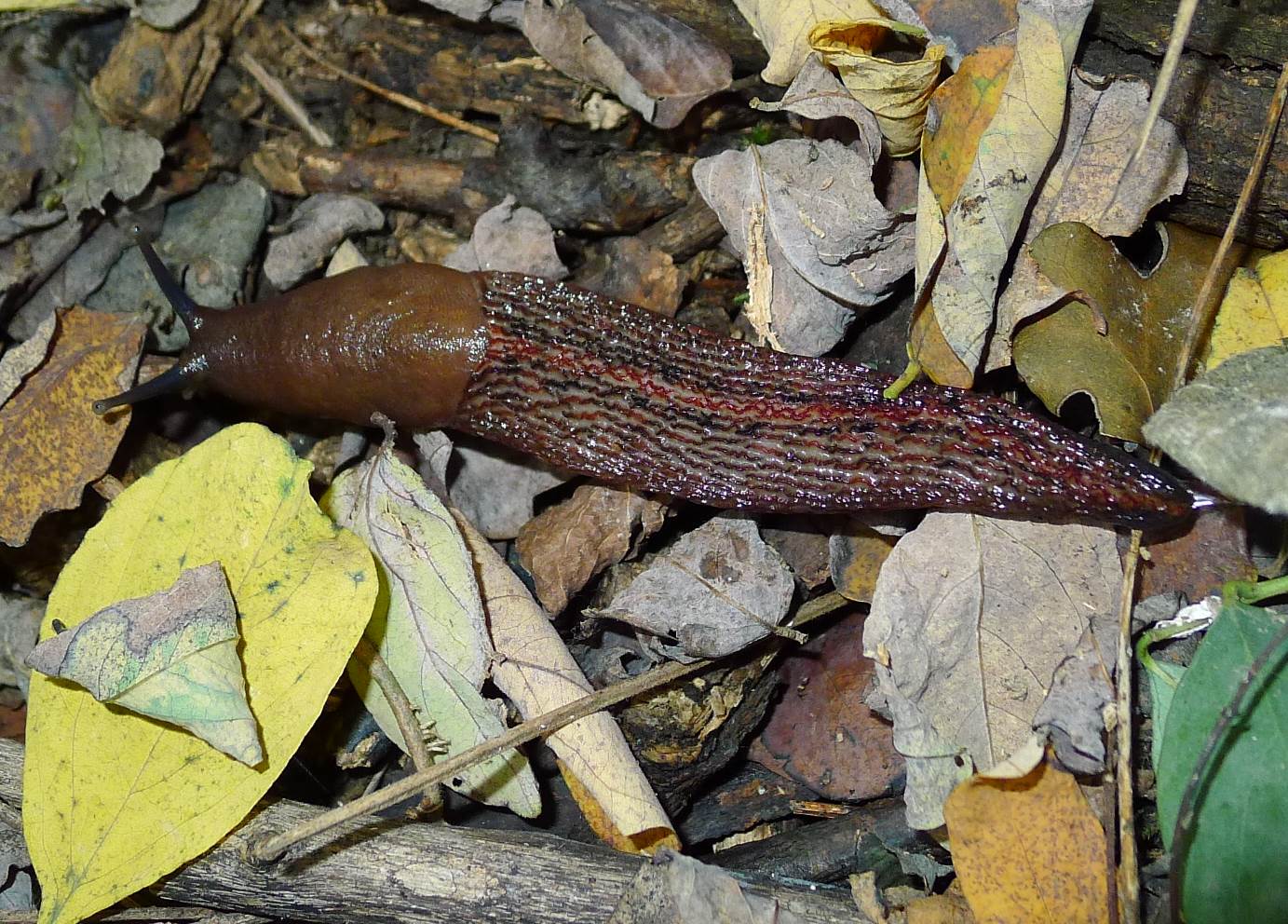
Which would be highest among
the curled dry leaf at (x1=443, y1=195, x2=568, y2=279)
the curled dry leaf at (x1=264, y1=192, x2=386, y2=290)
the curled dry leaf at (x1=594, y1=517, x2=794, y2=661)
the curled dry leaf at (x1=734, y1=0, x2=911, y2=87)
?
the curled dry leaf at (x1=734, y1=0, x2=911, y2=87)

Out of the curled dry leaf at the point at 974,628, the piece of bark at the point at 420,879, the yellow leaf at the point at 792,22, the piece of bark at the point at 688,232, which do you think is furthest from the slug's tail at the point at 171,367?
the curled dry leaf at the point at 974,628

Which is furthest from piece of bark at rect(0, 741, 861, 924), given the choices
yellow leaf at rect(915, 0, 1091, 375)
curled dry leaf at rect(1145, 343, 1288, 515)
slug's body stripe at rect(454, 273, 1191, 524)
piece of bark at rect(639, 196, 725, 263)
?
piece of bark at rect(639, 196, 725, 263)

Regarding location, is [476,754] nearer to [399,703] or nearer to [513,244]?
[399,703]

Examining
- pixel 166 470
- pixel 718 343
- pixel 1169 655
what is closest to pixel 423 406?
pixel 166 470

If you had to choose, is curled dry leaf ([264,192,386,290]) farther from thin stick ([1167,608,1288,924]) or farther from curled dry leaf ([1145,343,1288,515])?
thin stick ([1167,608,1288,924])

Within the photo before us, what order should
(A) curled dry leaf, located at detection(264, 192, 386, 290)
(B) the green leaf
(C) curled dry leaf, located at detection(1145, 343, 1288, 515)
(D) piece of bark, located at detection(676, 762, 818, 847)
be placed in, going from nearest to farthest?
(C) curled dry leaf, located at detection(1145, 343, 1288, 515), (B) the green leaf, (D) piece of bark, located at detection(676, 762, 818, 847), (A) curled dry leaf, located at detection(264, 192, 386, 290)

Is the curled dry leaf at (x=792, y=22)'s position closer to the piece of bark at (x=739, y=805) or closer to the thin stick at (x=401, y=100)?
the thin stick at (x=401, y=100)
